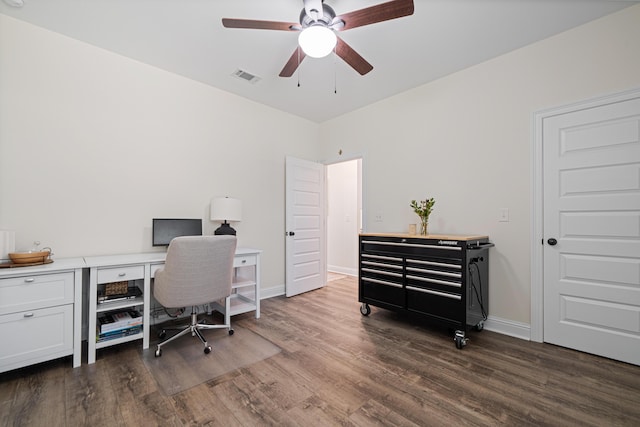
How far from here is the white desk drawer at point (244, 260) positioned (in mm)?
3004

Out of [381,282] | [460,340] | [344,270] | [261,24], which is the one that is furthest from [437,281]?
[344,270]

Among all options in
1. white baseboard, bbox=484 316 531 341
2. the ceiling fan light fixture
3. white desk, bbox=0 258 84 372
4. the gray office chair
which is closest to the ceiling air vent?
the ceiling fan light fixture

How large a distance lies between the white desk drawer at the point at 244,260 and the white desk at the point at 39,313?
1.28m

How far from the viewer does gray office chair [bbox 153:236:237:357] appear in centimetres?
222

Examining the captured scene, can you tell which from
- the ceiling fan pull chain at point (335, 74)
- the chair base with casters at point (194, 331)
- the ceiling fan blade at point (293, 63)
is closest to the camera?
the ceiling fan blade at point (293, 63)

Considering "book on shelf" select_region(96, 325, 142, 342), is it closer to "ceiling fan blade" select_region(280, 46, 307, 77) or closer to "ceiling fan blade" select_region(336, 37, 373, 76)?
"ceiling fan blade" select_region(280, 46, 307, 77)

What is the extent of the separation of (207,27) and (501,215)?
3289 mm

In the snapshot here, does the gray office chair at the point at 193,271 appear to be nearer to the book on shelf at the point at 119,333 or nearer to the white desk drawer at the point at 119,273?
Result: the white desk drawer at the point at 119,273

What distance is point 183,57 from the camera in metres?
2.85

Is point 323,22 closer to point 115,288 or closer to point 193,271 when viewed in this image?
point 193,271

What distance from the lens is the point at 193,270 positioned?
2.27 meters

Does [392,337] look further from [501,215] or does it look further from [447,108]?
[447,108]

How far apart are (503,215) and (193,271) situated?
2.97 metres

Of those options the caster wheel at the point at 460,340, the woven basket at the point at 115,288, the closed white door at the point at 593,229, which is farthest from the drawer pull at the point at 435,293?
the woven basket at the point at 115,288
